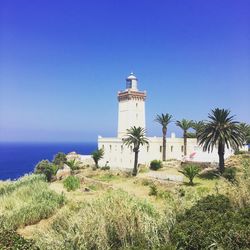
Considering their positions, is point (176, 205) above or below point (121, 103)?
below

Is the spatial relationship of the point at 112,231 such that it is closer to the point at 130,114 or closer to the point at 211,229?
the point at 211,229

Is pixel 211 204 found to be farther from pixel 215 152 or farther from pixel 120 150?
pixel 120 150

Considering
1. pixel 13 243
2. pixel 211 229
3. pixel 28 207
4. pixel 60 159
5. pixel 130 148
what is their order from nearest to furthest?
pixel 211 229 → pixel 13 243 → pixel 28 207 → pixel 130 148 → pixel 60 159

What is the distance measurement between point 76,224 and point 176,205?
419 centimetres

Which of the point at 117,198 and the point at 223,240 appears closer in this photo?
the point at 223,240

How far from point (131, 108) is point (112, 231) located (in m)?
39.2

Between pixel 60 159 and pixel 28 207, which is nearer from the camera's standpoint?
pixel 28 207

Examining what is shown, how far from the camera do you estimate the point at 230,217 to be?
1081cm

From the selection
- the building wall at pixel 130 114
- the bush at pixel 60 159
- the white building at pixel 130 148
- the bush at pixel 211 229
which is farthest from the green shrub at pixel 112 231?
the bush at pixel 60 159

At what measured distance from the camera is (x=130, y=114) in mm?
49688

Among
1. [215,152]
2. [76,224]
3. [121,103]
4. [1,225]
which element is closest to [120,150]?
[121,103]

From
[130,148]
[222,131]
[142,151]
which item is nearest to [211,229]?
[222,131]

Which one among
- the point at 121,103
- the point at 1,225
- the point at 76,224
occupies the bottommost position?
the point at 1,225

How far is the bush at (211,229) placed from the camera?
8.87 meters
